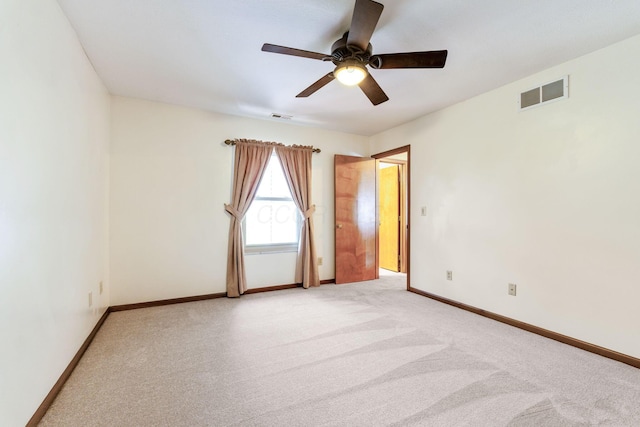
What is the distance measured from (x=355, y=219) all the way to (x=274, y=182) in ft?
4.87

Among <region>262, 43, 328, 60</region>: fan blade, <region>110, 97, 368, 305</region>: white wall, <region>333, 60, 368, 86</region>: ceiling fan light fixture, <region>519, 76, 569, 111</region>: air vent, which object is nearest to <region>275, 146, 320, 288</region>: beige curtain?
<region>110, 97, 368, 305</region>: white wall

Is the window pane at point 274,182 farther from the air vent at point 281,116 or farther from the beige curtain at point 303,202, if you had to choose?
the air vent at point 281,116

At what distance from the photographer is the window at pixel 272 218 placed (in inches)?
159

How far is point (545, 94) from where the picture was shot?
103 inches

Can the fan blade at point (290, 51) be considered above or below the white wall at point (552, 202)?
above

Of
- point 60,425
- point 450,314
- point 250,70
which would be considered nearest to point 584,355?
point 450,314

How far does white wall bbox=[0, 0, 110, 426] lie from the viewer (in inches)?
50.3

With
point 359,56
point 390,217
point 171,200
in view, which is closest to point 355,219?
point 390,217

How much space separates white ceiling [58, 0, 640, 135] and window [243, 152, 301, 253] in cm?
129

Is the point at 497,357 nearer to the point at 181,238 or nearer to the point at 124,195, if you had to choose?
the point at 181,238

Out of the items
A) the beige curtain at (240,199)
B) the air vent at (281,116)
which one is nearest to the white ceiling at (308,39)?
the air vent at (281,116)

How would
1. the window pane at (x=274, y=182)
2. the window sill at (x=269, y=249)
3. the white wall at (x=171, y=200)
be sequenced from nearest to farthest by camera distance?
the white wall at (x=171, y=200), the window sill at (x=269, y=249), the window pane at (x=274, y=182)

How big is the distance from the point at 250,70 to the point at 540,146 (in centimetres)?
284

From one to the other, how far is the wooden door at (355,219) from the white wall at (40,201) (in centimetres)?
316
